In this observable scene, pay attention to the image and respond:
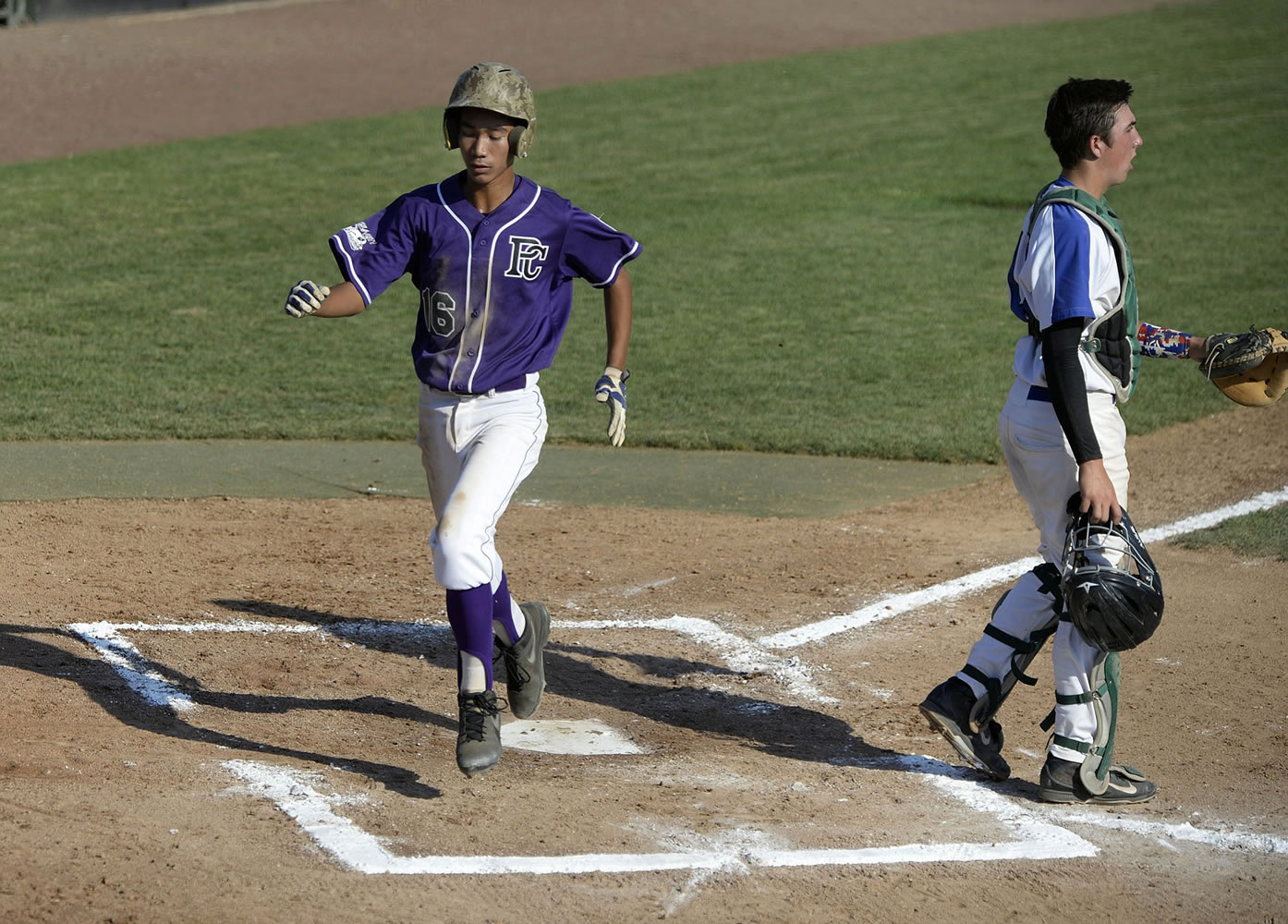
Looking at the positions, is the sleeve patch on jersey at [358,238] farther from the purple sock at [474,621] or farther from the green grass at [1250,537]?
the green grass at [1250,537]

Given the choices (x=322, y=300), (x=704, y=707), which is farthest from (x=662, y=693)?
(x=322, y=300)

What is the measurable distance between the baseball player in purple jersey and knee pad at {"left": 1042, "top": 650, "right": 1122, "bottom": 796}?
161 centimetres

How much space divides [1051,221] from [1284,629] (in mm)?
2571

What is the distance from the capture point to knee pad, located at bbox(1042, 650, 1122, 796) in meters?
4.57

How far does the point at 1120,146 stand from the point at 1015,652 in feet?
5.11

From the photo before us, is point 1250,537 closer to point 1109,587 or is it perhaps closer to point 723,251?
point 1109,587

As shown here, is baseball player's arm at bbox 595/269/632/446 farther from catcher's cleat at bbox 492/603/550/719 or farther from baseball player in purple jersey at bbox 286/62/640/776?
catcher's cleat at bbox 492/603/550/719

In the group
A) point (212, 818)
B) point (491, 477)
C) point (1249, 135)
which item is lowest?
point (212, 818)

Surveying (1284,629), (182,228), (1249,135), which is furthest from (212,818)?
(1249,135)

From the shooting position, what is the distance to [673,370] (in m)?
10.7

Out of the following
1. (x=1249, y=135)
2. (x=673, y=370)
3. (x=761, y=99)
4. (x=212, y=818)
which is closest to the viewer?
(x=212, y=818)

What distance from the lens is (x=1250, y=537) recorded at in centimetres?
724

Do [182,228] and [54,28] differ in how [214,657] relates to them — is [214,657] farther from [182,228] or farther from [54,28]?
[54,28]

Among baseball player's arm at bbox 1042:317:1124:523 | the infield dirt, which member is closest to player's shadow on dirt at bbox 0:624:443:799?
the infield dirt
